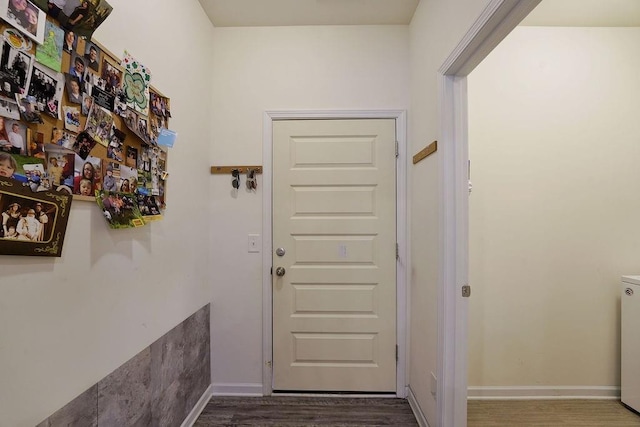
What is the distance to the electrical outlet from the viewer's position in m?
2.13

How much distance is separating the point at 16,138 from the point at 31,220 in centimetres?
22

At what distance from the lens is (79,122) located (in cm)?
96

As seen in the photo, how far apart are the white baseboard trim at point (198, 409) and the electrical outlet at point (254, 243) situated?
1.03 metres

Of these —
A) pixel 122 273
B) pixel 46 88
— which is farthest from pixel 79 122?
pixel 122 273

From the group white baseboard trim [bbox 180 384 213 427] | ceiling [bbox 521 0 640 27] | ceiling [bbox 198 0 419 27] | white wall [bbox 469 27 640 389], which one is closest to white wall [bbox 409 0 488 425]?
ceiling [bbox 198 0 419 27]

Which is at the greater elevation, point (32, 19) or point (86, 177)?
point (32, 19)

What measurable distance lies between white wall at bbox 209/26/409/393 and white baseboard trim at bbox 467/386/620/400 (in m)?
1.62

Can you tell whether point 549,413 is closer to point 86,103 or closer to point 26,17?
point 86,103

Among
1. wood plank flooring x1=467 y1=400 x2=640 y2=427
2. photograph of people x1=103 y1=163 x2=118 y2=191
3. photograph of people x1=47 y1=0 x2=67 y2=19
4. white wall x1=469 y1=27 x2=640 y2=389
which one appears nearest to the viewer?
photograph of people x1=47 y1=0 x2=67 y2=19

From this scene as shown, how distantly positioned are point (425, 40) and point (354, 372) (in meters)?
2.28

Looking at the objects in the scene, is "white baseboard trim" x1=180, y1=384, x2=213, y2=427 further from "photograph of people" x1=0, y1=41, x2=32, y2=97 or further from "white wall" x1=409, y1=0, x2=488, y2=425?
"photograph of people" x1=0, y1=41, x2=32, y2=97

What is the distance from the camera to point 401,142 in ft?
6.83

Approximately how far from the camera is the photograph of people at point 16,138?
0.76 meters

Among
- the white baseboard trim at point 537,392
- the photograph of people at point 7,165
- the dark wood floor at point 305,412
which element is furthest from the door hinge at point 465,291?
the photograph of people at point 7,165
